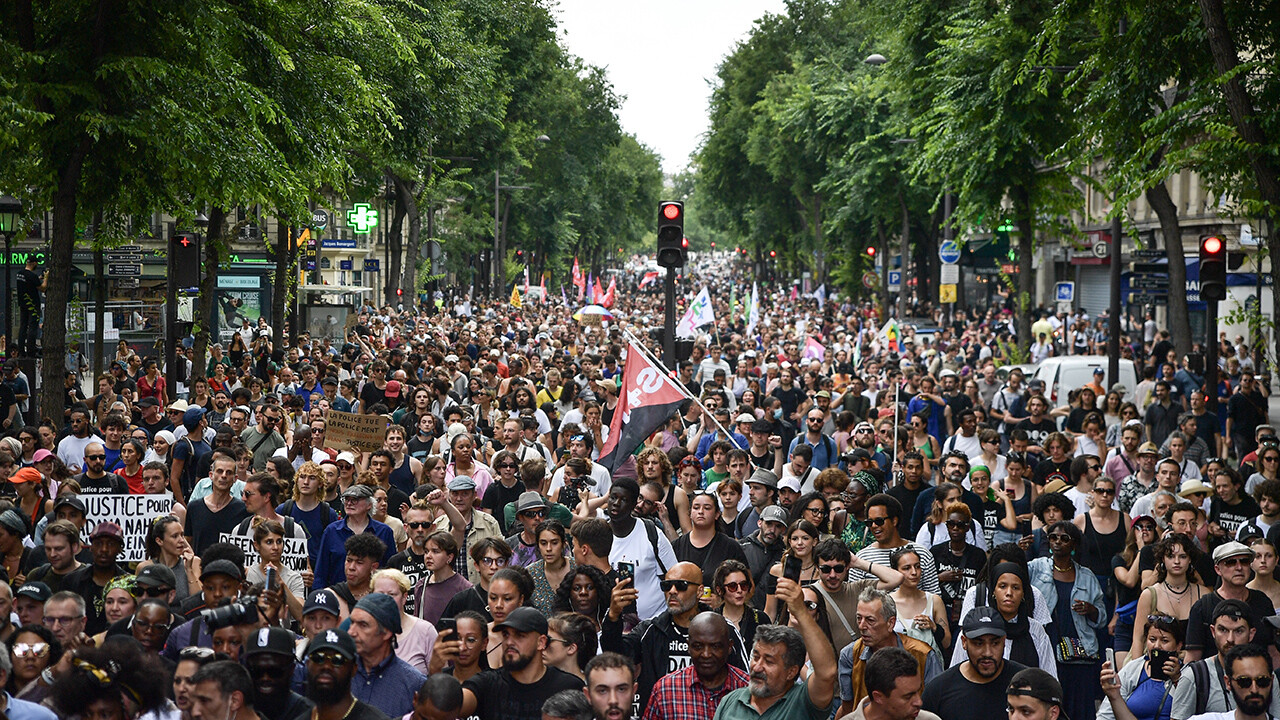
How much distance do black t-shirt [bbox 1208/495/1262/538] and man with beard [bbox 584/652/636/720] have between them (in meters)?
6.48

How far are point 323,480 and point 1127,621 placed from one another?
5618 millimetres

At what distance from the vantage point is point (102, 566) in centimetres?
832

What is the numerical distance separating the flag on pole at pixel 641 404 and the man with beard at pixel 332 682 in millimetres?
6847

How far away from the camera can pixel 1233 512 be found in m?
11.2

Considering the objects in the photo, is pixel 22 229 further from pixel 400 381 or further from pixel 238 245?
pixel 238 245

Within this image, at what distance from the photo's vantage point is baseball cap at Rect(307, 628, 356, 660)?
6059mm

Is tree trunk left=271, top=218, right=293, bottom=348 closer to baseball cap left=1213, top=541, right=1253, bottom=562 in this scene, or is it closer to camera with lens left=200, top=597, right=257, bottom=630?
camera with lens left=200, top=597, right=257, bottom=630

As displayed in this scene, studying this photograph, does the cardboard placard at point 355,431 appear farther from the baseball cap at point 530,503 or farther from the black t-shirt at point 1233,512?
the black t-shirt at point 1233,512

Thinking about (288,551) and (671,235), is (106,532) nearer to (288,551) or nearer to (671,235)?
(288,551)

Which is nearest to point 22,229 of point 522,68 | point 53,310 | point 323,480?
point 53,310

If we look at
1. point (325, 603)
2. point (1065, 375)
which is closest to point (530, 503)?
point (325, 603)

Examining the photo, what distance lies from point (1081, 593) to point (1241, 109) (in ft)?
23.9

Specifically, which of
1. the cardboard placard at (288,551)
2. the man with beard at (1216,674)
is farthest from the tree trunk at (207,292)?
the man with beard at (1216,674)

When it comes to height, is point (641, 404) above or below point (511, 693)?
above
